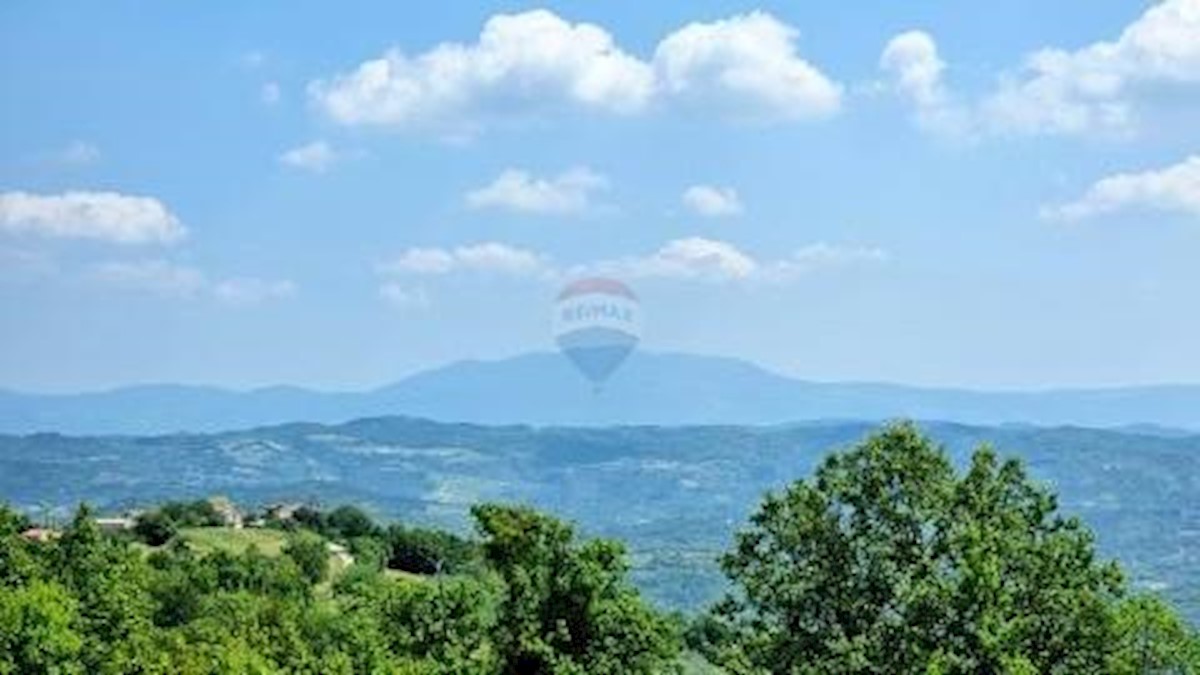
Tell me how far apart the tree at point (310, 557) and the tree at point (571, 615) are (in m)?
74.8

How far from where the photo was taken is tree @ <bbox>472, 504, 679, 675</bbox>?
46.1m

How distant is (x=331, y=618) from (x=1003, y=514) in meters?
41.8

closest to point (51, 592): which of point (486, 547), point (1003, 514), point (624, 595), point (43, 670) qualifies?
point (43, 670)

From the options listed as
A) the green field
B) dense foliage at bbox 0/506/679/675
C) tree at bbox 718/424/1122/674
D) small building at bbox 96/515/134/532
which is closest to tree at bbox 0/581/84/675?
dense foliage at bbox 0/506/679/675

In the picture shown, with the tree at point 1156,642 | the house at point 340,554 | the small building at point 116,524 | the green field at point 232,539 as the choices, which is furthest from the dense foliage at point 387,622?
the small building at point 116,524

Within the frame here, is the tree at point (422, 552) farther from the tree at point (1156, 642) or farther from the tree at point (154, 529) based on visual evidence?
the tree at point (1156, 642)

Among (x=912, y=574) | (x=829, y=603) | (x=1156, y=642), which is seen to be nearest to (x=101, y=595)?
(x=829, y=603)

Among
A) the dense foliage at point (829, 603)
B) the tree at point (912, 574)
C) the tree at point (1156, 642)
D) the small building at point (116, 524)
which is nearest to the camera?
the tree at point (912, 574)

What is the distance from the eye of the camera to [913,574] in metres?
44.2

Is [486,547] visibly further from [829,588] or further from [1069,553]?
[1069,553]

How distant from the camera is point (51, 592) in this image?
5719 cm

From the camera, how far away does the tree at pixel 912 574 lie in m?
42.3

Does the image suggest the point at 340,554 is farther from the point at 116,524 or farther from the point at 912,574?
the point at 912,574

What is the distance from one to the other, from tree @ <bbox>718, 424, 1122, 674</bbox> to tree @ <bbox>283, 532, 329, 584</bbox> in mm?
78317
